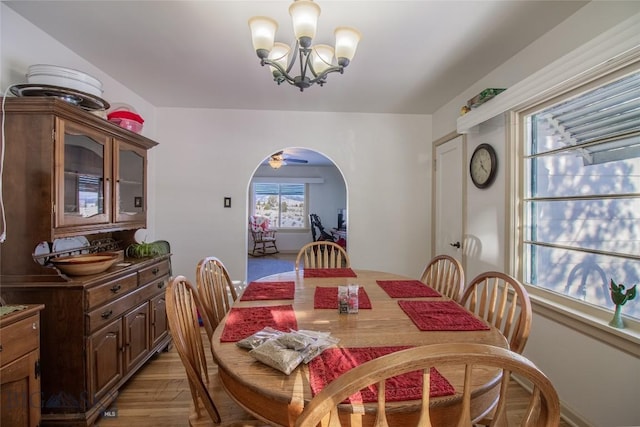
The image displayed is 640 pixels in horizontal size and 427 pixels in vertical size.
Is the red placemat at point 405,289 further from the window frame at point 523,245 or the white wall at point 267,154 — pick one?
the white wall at point 267,154

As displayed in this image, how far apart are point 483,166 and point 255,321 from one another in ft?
7.54

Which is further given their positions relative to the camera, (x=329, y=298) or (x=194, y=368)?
(x=329, y=298)

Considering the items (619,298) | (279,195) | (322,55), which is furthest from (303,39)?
(279,195)

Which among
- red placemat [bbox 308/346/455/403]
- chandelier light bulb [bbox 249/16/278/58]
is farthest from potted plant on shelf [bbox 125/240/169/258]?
red placemat [bbox 308/346/455/403]

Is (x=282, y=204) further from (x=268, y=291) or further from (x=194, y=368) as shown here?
(x=194, y=368)

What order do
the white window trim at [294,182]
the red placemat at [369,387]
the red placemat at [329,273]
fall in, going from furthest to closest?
the white window trim at [294,182] < the red placemat at [329,273] < the red placemat at [369,387]

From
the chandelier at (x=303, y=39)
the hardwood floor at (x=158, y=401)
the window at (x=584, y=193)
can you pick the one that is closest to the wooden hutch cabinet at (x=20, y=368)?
the hardwood floor at (x=158, y=401)

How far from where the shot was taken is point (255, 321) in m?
1.25

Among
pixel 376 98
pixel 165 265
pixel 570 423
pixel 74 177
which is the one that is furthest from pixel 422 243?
pixel 74 177

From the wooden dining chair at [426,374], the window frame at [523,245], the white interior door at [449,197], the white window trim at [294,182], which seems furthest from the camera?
the white window trim at [294,182]

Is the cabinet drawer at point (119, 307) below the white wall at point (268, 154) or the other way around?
below

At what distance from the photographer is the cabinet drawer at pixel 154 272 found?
2.15 m

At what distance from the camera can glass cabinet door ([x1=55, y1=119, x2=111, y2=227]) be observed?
5.26ft

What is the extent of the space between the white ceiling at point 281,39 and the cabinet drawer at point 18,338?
1.69m
